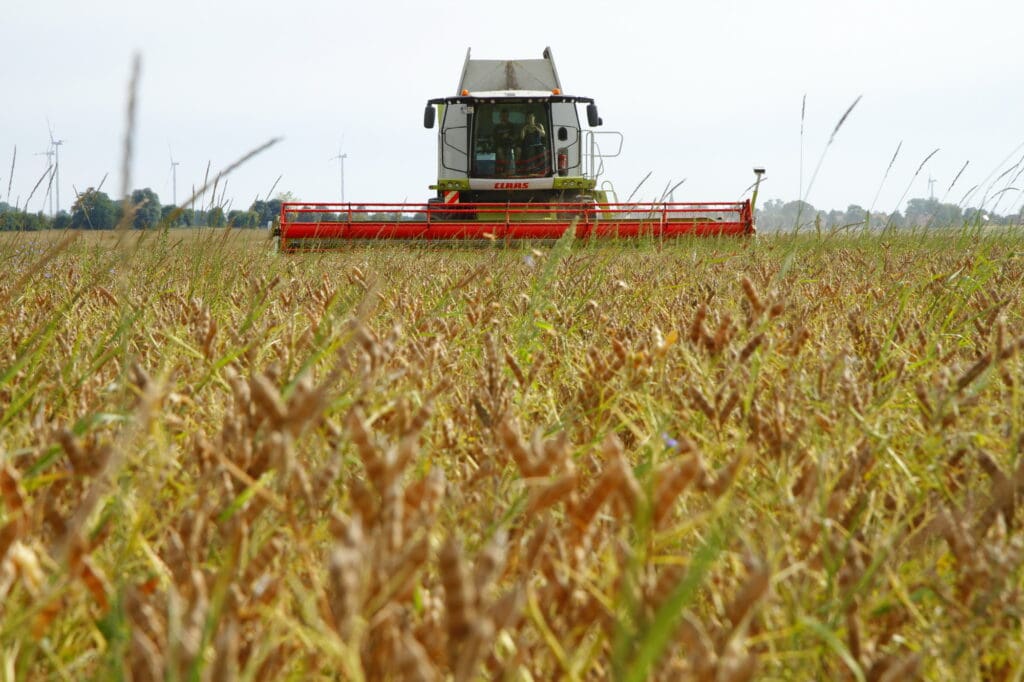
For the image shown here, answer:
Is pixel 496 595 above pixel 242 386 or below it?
below

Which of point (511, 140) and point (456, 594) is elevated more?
point (511, 140)

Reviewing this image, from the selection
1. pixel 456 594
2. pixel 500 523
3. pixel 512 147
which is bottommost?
pixel 500 523

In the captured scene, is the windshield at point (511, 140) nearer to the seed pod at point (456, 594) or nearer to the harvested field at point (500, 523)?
the harvested field at point (500, 523)

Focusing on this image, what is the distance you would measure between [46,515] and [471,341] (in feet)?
5.49

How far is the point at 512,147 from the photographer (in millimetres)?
15922

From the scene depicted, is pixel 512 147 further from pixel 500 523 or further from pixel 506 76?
pixel 500 523

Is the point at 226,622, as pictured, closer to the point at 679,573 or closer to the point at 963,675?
the point at 679,573

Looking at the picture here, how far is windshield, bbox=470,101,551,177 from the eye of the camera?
619 inches

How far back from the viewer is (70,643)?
3.36 feet

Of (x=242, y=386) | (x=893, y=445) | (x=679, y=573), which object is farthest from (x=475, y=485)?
(x=893, y=445)

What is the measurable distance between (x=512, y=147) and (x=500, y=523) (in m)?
15.2

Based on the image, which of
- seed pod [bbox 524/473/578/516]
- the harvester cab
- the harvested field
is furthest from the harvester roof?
seed pod [bbox 524/473/578/516]

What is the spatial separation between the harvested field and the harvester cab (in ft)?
44.1

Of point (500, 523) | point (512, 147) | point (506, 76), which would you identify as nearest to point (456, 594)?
point (500, 523)
